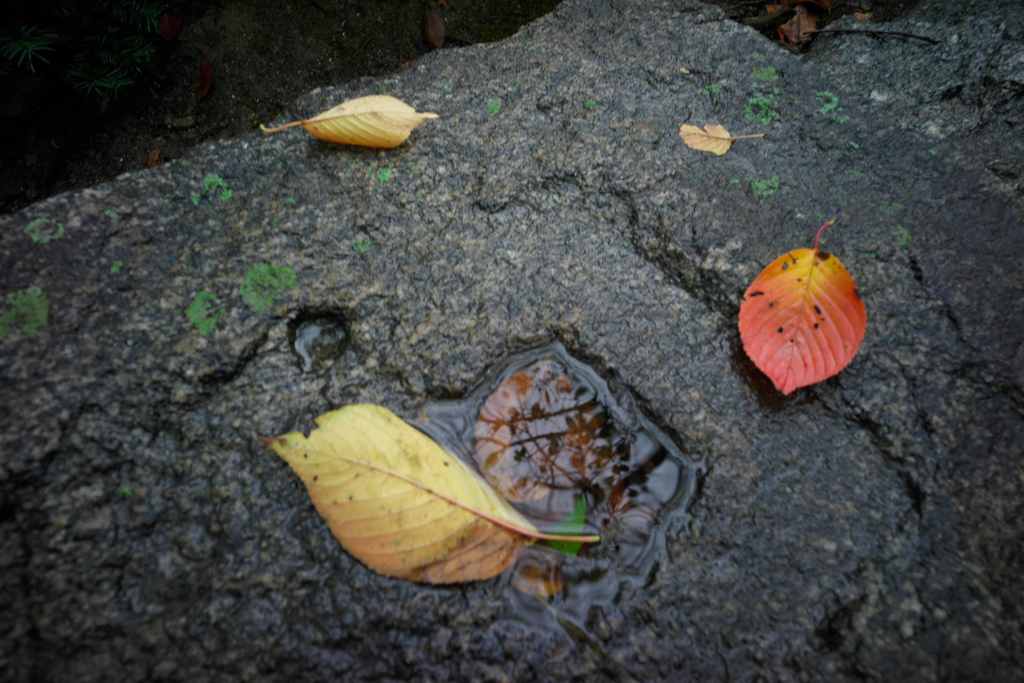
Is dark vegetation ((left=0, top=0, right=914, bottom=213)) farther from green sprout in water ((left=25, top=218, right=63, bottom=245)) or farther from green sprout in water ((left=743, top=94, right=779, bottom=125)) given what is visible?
green sprout in water ((left=25, top=218, right=63, bottom=245))

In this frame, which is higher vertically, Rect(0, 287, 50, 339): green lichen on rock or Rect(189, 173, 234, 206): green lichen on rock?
Rect(189, 173, 234, 206): green lichen on rock

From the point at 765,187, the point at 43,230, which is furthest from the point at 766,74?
the point at 43,230

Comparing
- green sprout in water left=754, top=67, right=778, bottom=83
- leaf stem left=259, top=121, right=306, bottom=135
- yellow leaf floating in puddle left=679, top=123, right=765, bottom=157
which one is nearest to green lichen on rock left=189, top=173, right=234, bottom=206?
leaf stem left=259, top=121, right=306, bottom=135

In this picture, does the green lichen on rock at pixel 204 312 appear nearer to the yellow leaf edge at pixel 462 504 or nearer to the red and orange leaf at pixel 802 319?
the yellow leaf edge at pixel 462 504

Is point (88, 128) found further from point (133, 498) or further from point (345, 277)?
point (133, 498)

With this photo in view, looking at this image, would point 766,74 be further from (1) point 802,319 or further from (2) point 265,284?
(2) point 265,284
